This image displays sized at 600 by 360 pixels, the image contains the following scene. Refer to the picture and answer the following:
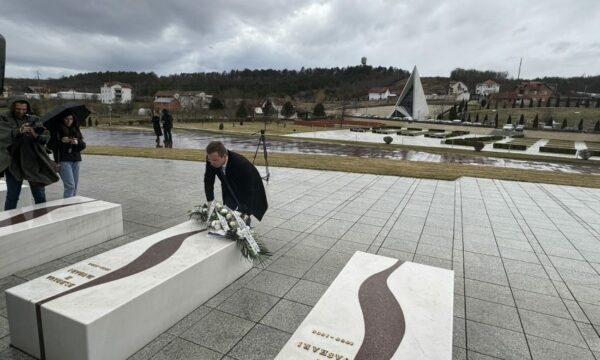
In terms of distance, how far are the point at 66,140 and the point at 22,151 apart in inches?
26.9

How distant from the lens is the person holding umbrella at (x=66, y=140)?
618cm

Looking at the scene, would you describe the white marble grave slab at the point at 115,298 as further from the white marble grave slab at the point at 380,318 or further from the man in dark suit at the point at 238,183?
the white marble grave slab at the point at 380,318

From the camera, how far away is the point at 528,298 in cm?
439

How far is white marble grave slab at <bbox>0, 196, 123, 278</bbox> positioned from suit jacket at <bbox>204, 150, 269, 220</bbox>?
2102 mm

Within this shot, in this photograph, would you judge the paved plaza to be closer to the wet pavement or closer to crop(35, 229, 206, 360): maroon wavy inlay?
crop(35, 229, 206, 360): maroon wavy inlay

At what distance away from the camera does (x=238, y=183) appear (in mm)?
4734

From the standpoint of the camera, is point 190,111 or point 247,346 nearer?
point 247,346

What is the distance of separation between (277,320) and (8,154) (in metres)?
5.39

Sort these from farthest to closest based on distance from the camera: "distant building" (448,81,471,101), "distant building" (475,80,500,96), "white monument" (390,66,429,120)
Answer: "distant building" (475,80,500,96) < "distant building" (448,81,471,101) < "white monument" (390,66,429,120)

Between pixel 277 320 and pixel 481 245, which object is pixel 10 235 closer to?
pixel 277 320

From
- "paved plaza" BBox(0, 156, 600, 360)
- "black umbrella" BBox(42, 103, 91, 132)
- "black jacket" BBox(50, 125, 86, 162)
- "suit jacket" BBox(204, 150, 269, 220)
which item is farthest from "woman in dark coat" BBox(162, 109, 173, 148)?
"suit jacket" BBox(204, 150, 269, 220)

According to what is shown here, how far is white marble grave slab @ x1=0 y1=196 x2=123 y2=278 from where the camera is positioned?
14.4 feet

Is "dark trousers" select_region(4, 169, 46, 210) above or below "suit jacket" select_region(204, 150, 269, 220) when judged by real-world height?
below

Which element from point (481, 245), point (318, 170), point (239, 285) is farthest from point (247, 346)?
point (318, 170)
